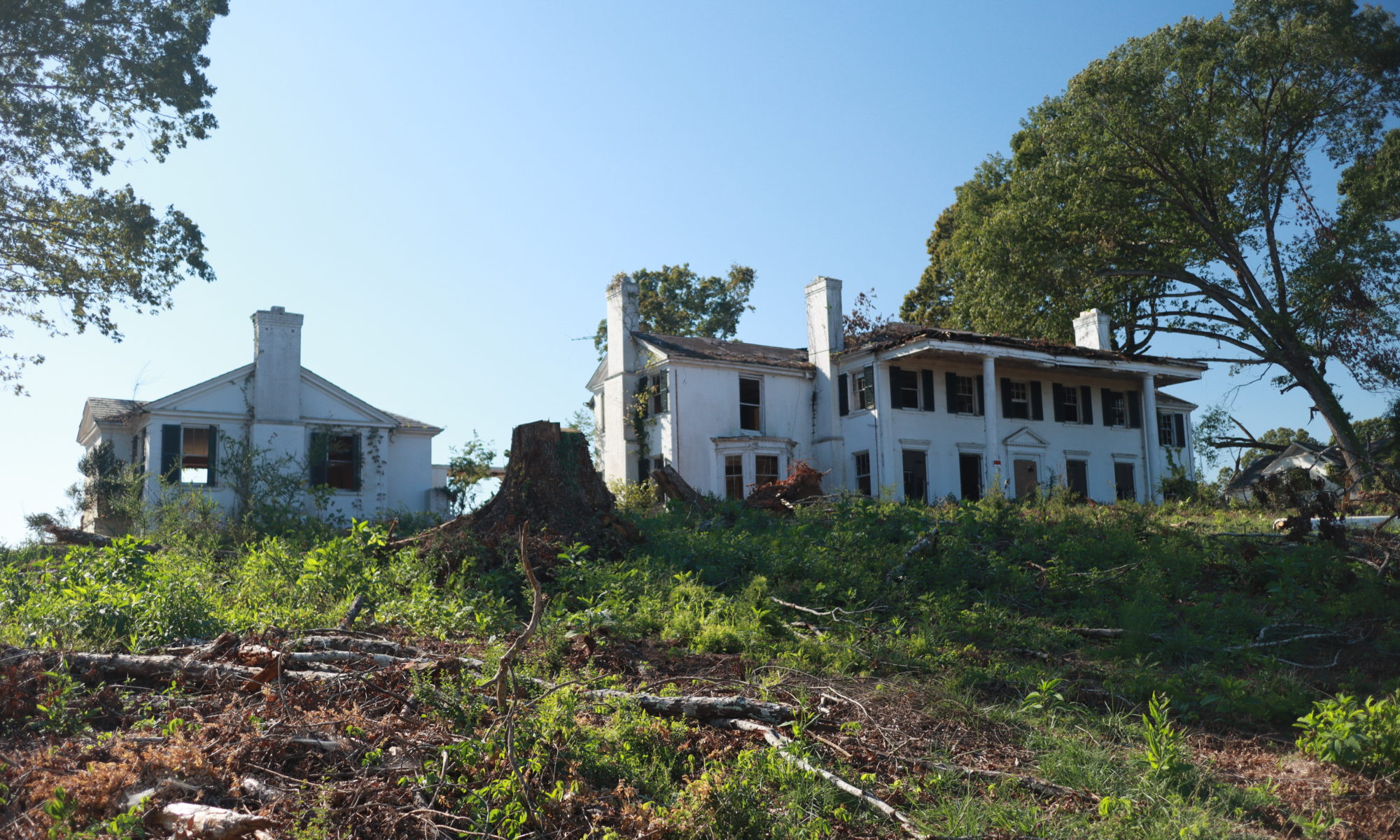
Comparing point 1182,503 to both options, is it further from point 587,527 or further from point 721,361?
point 587,527

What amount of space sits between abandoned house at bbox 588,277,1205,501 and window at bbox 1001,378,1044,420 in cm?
4

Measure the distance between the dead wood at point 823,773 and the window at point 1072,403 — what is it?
87.0 ft

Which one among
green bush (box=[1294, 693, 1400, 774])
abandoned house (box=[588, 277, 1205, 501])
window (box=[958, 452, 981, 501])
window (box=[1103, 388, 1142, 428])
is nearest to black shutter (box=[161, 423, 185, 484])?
abandoned house (box=[588, 277, 1205, 501])

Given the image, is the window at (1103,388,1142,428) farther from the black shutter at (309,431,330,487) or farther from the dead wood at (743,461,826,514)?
the black shutter at (309,431,330,487)

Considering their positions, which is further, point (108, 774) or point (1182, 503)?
point (1182, 503)

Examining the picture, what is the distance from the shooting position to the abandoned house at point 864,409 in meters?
26.0

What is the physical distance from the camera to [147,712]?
5590 millimetres

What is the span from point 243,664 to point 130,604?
1.46 m

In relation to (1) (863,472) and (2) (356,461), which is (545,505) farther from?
(1) (863,472)

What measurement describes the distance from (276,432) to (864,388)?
15582 mm

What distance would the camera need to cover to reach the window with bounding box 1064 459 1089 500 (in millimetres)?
29969

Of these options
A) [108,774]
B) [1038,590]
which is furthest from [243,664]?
[1038,590]

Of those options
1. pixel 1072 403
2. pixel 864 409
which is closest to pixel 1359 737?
pixel 864 409

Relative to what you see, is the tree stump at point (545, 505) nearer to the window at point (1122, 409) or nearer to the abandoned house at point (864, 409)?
the abandoned house at point (864, 409)
